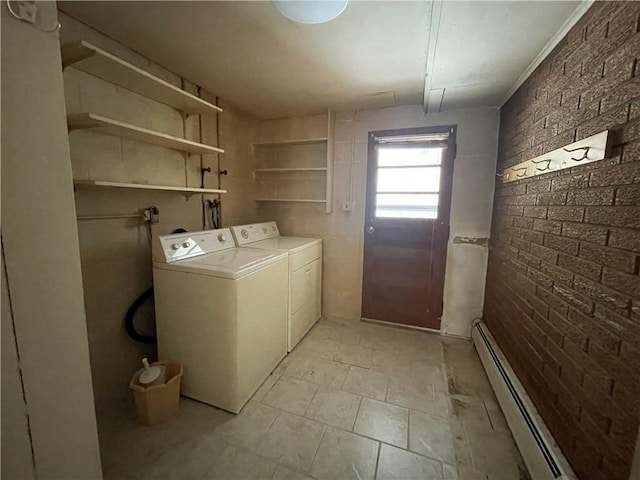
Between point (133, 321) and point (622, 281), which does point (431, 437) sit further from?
point (133, 321)

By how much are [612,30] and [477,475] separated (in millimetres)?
2012

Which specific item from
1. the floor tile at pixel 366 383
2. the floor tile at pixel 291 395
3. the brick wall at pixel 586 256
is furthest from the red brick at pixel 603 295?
the floor tile at pixel 291 395

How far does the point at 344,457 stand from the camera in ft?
4.57

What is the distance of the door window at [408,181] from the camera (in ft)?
8.49

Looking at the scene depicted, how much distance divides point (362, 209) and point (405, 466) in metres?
2.09

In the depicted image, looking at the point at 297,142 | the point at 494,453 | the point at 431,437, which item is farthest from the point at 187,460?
the point at 297,142

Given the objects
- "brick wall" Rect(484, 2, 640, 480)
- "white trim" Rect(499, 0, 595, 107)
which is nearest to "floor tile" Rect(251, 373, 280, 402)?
"brick wall" Rect(484, 2, 640, 480)

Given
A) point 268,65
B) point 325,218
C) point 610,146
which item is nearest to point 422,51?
point 268,65

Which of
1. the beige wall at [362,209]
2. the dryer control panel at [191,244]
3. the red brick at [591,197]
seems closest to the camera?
the red brick at [591,197]

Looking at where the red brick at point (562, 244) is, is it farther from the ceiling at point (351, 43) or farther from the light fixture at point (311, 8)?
the light fixture at point (311, 8)

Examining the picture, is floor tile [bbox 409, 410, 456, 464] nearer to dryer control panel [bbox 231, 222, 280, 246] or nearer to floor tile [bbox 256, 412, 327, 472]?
floor tile [bbox 256, 412, 327, 472]

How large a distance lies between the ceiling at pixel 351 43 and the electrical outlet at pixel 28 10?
73 centimetres

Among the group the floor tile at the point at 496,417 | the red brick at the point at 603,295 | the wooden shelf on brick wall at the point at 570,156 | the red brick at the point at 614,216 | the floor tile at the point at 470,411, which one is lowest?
the floor tile at the point at 470,411

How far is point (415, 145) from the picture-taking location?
261 cm
